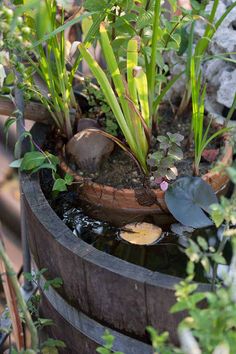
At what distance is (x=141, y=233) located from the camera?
1.30 meters

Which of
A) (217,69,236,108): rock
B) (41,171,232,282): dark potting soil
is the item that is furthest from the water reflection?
(217,69,236,108): rock

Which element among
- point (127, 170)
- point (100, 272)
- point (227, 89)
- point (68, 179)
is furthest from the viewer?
point (227, 89)

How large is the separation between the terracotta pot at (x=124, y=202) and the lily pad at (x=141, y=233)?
0.03 meters

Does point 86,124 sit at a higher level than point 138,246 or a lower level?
higher

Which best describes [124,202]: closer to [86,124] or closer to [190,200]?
[190,200]

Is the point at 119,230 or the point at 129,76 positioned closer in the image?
the point at 129,76

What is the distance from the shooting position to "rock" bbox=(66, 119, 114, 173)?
1413 mm

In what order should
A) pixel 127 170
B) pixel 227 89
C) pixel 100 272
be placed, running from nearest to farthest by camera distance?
pixel 100 272, pixel 127 170, pixel 227 89

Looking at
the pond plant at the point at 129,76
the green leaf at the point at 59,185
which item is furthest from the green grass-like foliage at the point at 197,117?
the green leaf at the point at 59,185

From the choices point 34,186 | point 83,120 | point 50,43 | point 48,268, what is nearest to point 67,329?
point 48,268

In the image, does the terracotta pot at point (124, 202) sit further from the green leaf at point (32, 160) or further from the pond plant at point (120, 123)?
the green leaf at point (32, 160)

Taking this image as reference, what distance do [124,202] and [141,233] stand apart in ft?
Result: 0.31

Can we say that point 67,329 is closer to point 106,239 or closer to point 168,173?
point 106,239

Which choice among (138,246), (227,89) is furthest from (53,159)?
(227,89)
